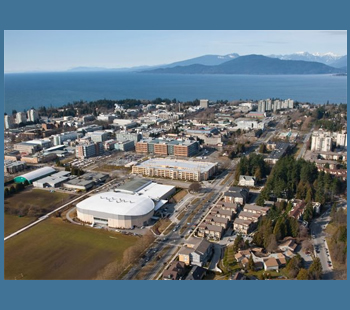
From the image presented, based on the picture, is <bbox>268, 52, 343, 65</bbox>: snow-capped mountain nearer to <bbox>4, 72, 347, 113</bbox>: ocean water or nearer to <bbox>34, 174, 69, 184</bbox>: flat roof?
<bbox>4, 72, 347, 113</bbox>: ocean water

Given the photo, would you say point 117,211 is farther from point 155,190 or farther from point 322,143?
point 322,143

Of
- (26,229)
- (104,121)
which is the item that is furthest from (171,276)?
(104,121)

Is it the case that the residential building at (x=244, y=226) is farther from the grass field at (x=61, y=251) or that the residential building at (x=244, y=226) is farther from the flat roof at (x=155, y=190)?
the flat roof at (x=155, y=190)

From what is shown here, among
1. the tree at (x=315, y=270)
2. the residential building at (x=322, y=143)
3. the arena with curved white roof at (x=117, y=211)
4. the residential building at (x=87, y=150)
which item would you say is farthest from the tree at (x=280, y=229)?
the residential building at (x=87, y=150)

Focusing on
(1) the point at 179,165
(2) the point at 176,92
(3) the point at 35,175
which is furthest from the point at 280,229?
(2) the point at 176,92

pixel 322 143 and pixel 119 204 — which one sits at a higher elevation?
pixel 322 143

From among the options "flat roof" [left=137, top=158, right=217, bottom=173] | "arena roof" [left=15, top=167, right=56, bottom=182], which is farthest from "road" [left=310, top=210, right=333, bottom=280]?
"arena roof" [left=15, top=167, right=56, bottom=182]

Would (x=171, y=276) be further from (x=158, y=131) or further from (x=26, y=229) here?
(x=158, y=131)
